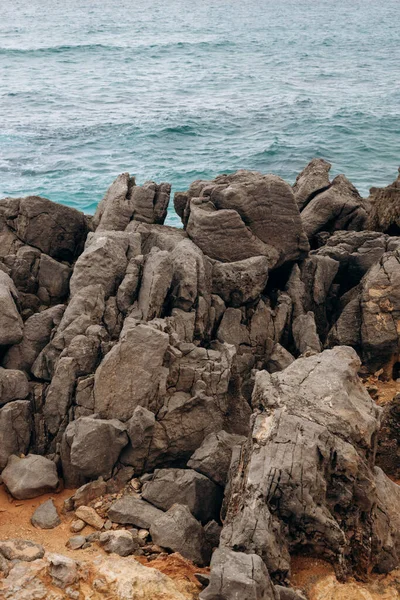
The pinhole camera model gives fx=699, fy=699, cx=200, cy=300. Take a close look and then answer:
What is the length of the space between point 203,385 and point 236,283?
13.4 ft

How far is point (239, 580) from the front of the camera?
35.1 feet

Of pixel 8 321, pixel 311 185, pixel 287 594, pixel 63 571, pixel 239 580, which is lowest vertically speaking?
pixel 287 594

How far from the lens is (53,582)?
1138 cm

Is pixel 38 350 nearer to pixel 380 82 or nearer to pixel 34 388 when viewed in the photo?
pixel 34 388

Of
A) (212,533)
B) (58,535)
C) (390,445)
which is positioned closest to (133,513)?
(58,535)

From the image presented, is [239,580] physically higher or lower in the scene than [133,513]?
higher

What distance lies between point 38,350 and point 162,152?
1543 inches

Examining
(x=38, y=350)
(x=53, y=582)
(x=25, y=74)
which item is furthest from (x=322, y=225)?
(x=25, y=74)

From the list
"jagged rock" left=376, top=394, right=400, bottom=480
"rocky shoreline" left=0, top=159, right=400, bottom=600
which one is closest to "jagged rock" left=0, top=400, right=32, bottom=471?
"rocky shoreline" left=0, top=159, right=400, bottom=600

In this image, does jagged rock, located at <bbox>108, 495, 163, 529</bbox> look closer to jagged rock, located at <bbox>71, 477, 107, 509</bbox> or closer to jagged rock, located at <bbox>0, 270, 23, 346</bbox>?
jagged rock, located at <bbox>71, 477, 107, 509</bbox>

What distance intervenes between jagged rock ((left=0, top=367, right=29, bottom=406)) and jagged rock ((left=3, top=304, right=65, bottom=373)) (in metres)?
0.78

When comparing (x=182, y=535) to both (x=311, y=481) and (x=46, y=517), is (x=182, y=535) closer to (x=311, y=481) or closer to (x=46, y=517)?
(x=311, y=481)

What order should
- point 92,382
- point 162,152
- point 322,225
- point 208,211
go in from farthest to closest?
point 162,152 < point 322,225 < point 208,211 < point 92,382

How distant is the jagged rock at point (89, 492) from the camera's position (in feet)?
48.2
